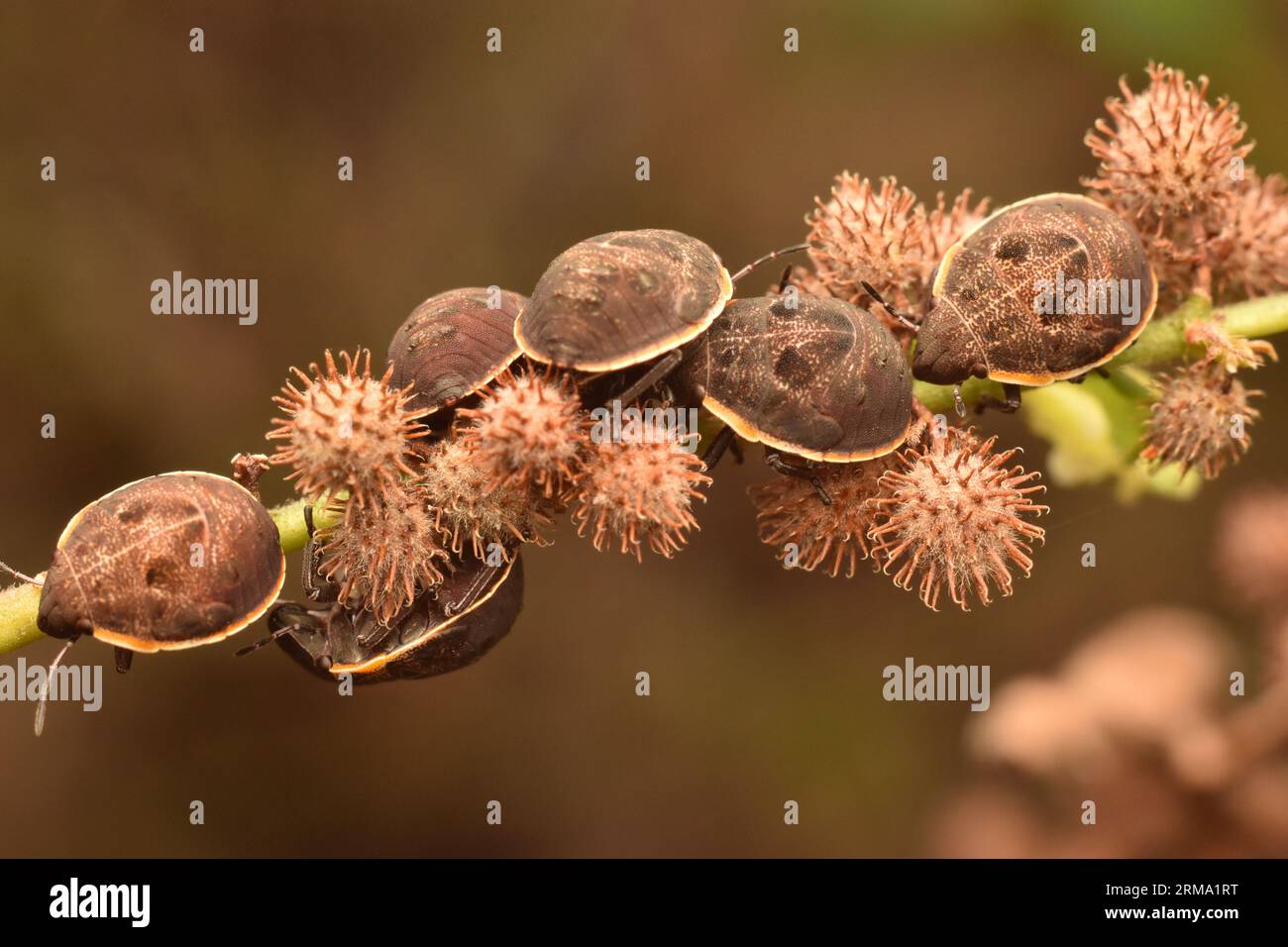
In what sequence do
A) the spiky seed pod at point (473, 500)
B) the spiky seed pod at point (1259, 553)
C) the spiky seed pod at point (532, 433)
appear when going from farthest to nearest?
the spiky seed pod at point (1259, 553)
the spiky seed pod at point (473, 500)
the spiky seed pod at point (532, 433)

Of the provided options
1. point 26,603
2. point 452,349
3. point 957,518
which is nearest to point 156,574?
point 26,603

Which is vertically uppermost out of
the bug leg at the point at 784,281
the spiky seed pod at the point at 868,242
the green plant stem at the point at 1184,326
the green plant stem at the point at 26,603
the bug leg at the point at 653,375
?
the spiky seed pod at the point at 868,242

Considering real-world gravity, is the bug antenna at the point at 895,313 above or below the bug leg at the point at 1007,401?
above

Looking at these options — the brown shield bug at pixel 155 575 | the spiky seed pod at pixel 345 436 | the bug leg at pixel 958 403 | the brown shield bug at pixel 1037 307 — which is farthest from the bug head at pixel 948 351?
the brown shield bug at pixel 155 575

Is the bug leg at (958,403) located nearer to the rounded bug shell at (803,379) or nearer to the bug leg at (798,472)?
the rounded bug shell at (803,379)

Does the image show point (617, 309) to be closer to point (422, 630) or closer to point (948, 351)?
point (948, 351)

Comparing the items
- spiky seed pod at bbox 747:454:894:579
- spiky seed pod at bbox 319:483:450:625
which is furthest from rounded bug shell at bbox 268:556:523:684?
spiky seed pod at bbox 747:454:894:579
